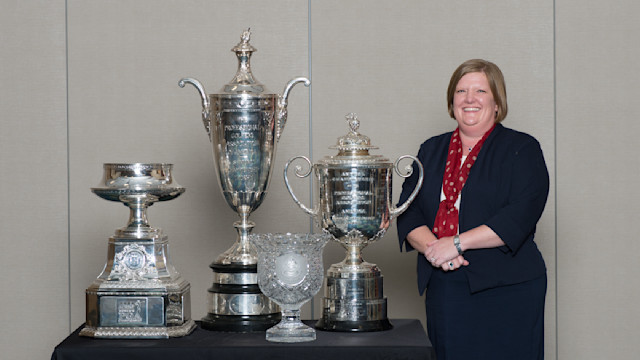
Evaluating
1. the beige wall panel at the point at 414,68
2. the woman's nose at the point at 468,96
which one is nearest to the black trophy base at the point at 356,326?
the woman's nose at the point at 468,96

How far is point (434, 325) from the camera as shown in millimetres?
2244

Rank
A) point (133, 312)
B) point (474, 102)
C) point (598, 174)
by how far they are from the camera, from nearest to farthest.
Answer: point (133, 312)
point (474, 102)
point (598, 174)

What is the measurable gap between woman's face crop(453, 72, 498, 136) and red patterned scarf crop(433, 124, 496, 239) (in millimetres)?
56

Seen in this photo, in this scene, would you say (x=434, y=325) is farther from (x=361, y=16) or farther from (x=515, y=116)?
(x=361, y=16)

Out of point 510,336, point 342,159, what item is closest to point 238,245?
point 342,159

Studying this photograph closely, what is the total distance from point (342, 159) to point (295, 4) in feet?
6.00

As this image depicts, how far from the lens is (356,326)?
71.9 inches

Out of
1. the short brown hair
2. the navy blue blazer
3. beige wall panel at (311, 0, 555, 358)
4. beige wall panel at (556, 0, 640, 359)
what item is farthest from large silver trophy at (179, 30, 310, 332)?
beige wall panel at (556, 0, 640, 359)

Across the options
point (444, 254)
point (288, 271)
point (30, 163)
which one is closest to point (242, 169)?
point (288, 271)

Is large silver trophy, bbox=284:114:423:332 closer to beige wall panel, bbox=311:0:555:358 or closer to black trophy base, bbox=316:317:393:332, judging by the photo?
black trophy base, bbox=316:317:393:332

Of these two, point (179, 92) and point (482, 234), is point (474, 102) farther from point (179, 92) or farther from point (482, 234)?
point (179, 92)

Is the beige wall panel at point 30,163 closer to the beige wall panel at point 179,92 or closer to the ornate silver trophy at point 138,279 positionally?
the beige wall panel at point 179,92

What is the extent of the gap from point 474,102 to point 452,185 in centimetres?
25

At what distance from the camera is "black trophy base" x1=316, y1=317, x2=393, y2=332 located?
183 centimetres
